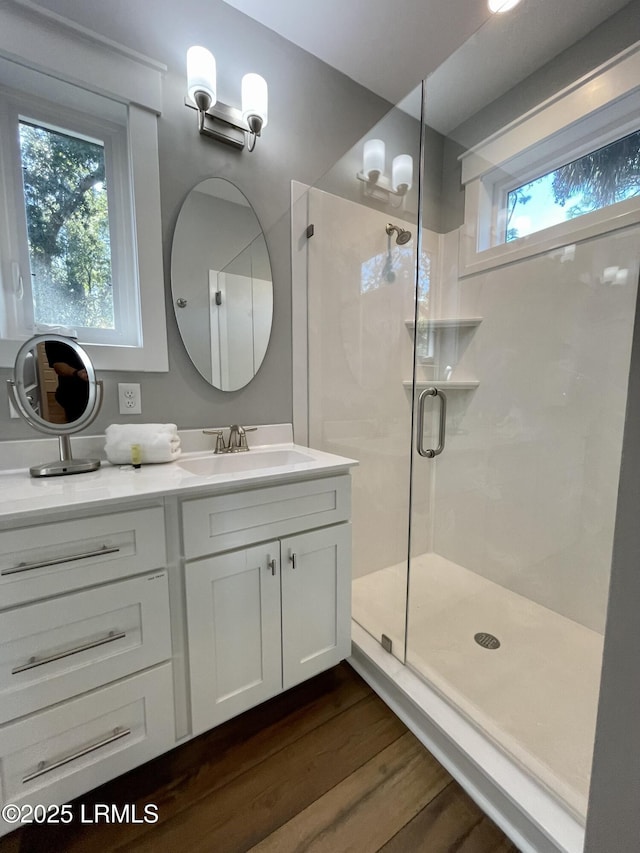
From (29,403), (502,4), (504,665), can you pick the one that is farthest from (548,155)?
(29,403)

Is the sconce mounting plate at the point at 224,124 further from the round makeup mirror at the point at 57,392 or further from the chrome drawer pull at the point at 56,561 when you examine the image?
the chrome drawer pull at the point at 56,561

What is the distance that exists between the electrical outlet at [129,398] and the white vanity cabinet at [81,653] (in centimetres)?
56

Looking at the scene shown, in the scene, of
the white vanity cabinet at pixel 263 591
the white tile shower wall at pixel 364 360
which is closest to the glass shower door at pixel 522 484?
the white tile shower wall at pixel 364 360

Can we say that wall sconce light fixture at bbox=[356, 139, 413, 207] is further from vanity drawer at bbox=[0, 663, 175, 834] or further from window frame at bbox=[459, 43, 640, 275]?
vanity drawer at bbox=[0, 663, 175, 834]

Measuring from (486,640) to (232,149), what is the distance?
238 cm

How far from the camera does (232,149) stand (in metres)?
1.47

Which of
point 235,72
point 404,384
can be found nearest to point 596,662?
point 404,384

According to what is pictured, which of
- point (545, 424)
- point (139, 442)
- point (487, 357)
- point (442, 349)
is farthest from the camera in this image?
point (442, 349)

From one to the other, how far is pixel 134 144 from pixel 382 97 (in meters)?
1.35

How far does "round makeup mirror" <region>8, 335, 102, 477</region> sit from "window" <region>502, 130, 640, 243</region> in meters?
2.00

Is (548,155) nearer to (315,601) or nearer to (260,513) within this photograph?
(260,513)

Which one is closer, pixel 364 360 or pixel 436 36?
pixel 436 36

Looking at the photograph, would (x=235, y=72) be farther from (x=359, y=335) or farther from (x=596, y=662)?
(x=596, y=662)

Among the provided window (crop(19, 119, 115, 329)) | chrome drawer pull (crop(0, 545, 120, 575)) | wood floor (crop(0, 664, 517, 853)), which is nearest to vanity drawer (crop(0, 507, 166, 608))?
chrome drawer pull (crop(0, 545, 120, 575))
